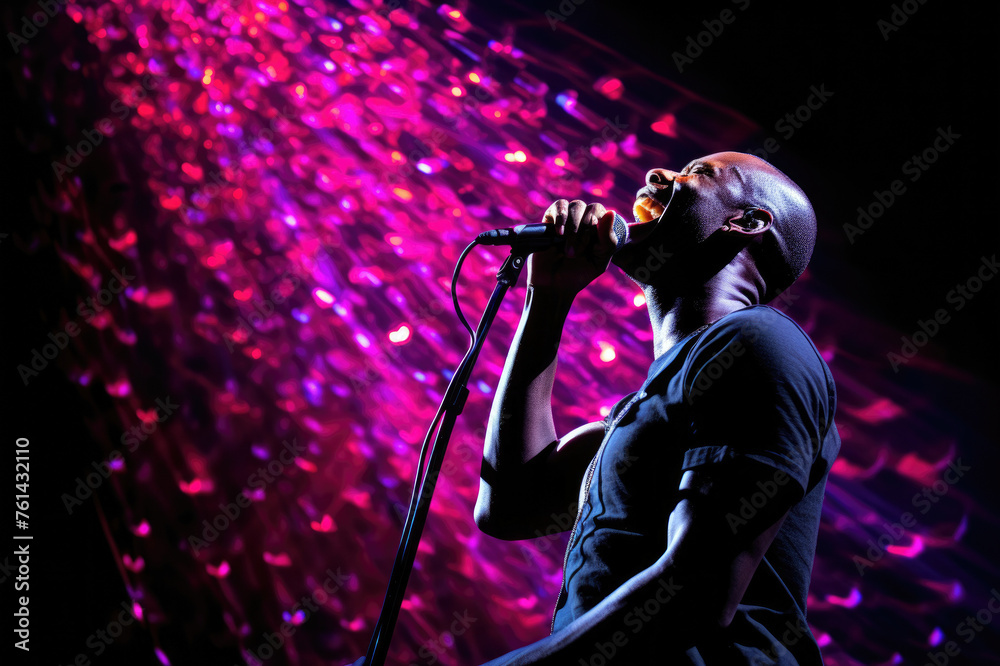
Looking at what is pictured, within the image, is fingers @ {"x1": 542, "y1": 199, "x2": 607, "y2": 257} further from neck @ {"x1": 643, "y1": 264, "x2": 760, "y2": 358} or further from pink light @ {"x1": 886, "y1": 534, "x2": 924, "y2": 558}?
pink light @ {"x1": 886, "y1": 534, "x2": 924, "y2": 558}

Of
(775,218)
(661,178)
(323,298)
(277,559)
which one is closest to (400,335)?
(323,298)

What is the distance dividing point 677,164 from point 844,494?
1.09 meters

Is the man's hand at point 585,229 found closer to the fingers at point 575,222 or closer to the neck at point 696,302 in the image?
the fingers at point 575,222

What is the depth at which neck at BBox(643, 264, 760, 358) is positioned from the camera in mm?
1233

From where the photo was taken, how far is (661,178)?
1.33 m

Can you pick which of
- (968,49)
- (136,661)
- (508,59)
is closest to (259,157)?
(508,59)

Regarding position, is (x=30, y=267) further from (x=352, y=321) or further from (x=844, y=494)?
(x=844, y=494)

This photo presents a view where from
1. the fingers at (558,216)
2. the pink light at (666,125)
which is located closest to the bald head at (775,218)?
the fingers at (558,216)

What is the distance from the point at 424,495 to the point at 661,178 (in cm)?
76

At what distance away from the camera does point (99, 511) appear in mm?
2184

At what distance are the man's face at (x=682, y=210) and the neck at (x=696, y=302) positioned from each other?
0.19 ft

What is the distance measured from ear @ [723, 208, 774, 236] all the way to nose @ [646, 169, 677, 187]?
0.13m

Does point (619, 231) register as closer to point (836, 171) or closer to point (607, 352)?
point (836, 171)

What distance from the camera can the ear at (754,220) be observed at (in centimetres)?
129
